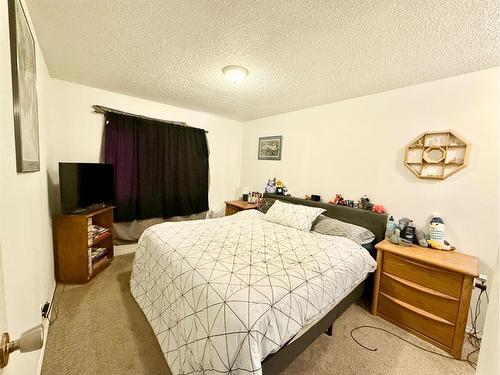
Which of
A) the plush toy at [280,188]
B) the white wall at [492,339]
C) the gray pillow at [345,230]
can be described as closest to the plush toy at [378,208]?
the gray pillow at [345,230]

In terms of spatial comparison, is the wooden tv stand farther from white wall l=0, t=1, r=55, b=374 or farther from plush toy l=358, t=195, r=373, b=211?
plush toy l=358, t=195, r=373, b=211

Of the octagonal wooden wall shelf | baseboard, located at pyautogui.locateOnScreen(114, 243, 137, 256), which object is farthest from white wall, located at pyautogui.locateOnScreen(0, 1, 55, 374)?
the octagonal wooden wall shelf

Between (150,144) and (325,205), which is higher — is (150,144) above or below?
above

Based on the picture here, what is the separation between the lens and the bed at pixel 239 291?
1133 mm

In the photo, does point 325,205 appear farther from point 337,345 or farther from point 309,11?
point 309,11

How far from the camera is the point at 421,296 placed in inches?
73.0

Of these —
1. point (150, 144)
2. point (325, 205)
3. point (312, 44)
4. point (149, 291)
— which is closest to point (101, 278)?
point (149, 291)

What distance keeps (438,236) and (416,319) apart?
780 mm

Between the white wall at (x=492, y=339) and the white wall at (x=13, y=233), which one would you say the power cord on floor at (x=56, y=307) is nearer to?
the white wall at (x=13, y=233)

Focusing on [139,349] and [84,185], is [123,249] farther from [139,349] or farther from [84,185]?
[139,349]

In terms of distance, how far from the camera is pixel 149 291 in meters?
1.92

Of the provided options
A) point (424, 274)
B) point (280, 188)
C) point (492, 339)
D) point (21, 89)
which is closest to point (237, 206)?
point (280, 188)

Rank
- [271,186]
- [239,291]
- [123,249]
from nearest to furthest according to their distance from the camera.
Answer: [239,291] < [123,249] < [271,186]

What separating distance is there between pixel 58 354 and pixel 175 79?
261 cm
